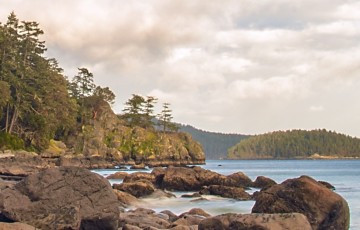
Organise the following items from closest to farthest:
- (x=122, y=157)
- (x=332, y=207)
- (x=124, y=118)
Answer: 1. (x=332, y=207)
2. (x=122, y=157)
3. (x=124, y=118)

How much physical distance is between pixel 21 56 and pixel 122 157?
3440cm

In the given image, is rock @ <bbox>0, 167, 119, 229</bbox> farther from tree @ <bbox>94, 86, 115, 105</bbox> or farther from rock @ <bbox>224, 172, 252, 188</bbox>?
tree @ <bbox>94, 86, 115, 105</bbox>

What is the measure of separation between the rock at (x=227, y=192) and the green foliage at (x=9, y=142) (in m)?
41.8

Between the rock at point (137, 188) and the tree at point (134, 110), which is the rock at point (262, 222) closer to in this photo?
the rock at point (137, 188)

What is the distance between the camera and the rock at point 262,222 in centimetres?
1230

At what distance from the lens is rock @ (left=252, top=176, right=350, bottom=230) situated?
619 inches

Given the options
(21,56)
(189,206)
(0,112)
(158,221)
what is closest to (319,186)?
(158,221)

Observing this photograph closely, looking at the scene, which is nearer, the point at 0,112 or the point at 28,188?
the point at 28,188

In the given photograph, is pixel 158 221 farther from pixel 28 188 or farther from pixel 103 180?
pixel 28 188

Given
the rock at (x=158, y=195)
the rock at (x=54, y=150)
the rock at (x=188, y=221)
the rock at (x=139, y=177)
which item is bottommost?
the rock at (x=188, y=221)

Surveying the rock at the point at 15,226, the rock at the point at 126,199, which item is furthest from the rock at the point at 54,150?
the rock at the point at 15,226

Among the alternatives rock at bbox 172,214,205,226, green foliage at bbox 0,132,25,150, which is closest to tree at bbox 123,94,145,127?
green foliage at bbox 0,132,25,150

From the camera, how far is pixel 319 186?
16547mm

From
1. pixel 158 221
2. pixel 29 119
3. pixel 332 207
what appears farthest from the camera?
pixel 29 119
